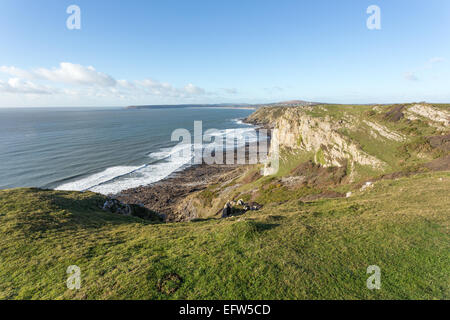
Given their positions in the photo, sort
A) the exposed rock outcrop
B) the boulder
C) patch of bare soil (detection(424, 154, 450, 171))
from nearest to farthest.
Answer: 1. the boulder
2. patch of bare soil (detection(424, 154, 450, 171))
3. the exposed rock outcrop

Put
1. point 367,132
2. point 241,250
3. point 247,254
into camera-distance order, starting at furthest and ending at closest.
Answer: point 367,132 → point 241,250 → point 247,254

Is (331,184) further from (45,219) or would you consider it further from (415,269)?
(45,219)

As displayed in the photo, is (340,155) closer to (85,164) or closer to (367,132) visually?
(367,132)

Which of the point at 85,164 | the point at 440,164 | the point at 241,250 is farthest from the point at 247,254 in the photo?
the point at 85,164

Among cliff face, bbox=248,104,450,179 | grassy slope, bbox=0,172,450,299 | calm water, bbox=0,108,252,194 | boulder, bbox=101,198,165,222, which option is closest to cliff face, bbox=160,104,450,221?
cliff face, bbox=248,104,450,179

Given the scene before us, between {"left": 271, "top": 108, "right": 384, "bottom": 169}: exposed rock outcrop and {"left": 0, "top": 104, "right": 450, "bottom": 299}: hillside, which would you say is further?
{"left": 271, "top": 108, "right": 384, "bottom": 169}: exposed rock outcrop

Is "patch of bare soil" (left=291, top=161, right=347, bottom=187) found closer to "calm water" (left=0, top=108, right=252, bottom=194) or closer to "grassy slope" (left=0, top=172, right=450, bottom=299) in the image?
"grassy slope" (left=0, top=172, right=450, bottom=299)

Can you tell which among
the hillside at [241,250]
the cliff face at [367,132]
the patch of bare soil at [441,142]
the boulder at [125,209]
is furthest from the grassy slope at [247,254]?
the patch of bare soil at [441,142]

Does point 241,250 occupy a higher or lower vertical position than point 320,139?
lower

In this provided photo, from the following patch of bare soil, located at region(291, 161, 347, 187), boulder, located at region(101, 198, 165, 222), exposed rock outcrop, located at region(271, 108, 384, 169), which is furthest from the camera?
exposed rock outcrop, located at region(271, 108, 384, 169)

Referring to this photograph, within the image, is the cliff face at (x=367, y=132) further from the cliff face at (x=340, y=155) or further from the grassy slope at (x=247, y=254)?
the grassy slope at (x=247, y=254)
